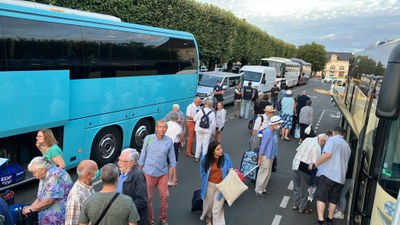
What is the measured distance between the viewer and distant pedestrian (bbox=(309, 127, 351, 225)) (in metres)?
5.59

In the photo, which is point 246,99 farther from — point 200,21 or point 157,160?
point 157,160

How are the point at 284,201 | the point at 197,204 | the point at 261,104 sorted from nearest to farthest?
the point at 197,204, the point at 284,201, the point at 261,104

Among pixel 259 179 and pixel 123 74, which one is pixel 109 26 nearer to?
pixel 123 74

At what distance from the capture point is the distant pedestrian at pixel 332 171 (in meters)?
5.59

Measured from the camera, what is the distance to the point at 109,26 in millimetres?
8109

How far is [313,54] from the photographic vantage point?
85.9 meters

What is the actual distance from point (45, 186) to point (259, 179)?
14.7ft

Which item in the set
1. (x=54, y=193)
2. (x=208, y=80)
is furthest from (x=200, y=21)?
(x=54, y=193)

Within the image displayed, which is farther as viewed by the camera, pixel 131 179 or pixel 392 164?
pixel 131 179

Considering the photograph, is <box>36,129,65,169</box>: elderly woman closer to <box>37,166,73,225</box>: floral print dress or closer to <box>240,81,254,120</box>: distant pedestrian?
A: <box>37,166,73,225</box>: floral print dress

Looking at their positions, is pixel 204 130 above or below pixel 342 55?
below

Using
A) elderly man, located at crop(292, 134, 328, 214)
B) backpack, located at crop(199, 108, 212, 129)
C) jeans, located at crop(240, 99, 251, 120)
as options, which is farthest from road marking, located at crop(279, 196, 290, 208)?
jeans, located at crop(240, 99, 251, 120)

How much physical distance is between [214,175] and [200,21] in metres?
17.6

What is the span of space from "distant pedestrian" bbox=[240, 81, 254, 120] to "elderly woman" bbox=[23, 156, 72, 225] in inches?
466
